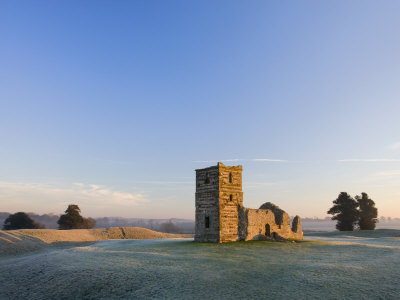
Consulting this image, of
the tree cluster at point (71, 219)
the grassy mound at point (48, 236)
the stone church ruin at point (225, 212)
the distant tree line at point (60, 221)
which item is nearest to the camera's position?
the grassy mound at point (48, 236)

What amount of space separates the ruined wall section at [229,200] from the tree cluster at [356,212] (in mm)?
35853

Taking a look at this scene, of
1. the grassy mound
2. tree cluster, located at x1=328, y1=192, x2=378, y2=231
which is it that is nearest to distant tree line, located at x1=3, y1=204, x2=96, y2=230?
the grassy mound

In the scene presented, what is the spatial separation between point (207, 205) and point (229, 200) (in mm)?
2493

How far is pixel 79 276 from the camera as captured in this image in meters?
15.9

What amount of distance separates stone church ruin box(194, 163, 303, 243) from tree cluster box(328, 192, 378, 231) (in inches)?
1238

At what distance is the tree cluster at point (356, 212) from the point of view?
56.9 meters

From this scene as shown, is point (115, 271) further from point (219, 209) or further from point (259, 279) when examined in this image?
point (219, 209)

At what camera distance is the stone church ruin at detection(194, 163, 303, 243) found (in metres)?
30.4

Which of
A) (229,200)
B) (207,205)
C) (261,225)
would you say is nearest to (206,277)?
(207,205)

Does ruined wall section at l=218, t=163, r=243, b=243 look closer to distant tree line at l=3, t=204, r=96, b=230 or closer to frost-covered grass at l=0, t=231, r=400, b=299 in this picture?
frost-covered grass at l=0, t=231, r=400, b=299

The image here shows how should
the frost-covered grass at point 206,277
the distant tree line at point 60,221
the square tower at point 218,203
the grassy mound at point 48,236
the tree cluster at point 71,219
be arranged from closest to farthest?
the frost-covered grass at point 206,277 → the grassy mound at point 48,236 → the square tower at point 218,203 → the distant tree line at point 60,221 → the tree cluster at point 71,219

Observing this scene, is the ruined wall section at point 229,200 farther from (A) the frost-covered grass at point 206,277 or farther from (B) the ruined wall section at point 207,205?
(A) the frost-covered grass at point 206,277

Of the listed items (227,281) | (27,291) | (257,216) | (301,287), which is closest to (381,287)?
(301,287)

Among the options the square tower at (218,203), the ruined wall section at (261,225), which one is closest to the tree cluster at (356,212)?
the ruined wall section at (261,225)
